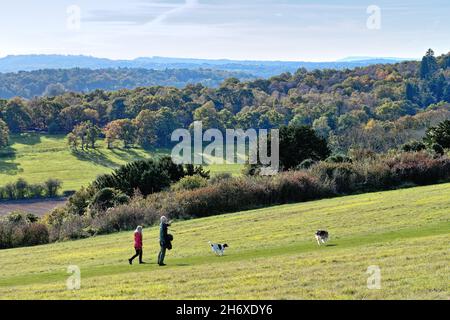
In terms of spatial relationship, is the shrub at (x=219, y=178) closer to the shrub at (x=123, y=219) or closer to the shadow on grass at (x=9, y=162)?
the shrub at (x=123, y=219)

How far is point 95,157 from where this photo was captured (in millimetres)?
138625

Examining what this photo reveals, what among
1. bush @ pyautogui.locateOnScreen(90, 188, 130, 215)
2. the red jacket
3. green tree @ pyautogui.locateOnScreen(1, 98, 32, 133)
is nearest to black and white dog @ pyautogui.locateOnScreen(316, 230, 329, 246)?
the red jacket

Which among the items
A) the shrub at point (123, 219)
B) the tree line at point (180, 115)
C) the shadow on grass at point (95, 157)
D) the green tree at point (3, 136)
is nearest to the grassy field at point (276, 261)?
the shrub at point (123, 219)

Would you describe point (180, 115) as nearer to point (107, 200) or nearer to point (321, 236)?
point (107, 200)

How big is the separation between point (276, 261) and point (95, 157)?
406ft

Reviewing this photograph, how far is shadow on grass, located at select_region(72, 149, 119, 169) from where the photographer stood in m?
133

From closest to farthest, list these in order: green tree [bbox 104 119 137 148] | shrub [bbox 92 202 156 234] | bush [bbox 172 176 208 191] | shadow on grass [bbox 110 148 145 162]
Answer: shrub [bbox 92 202 156 234] < bush [bbox 172 176 208 191] < shadow on grass [bbox 110 148 145 162] < green tree [bbox 104 119 137 148]

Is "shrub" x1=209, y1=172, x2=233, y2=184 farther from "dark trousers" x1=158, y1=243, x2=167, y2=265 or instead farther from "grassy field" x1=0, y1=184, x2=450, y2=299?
"dark trousers" x1=158, y1=243, x2=167, y2=265

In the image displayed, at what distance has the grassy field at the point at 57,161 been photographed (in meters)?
118

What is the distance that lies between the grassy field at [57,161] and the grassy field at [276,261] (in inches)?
3054

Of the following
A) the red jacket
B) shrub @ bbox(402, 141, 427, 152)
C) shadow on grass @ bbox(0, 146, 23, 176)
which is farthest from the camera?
shadow on grass @ bbox(0, 146, 23, 176)

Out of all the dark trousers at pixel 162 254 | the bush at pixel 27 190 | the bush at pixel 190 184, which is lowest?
the bush at pixel 27 190

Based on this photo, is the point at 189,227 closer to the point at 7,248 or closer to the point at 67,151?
the point at 7,248

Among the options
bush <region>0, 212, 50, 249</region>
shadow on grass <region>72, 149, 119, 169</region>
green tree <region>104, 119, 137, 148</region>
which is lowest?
shadow on grass <region>72, 149, 119, 169</region>
